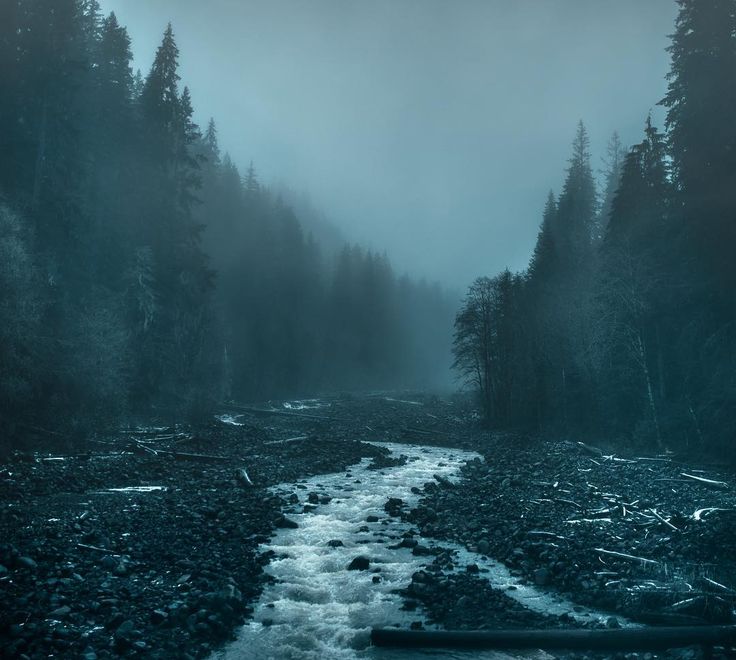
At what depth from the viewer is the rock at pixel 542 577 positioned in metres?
11.2

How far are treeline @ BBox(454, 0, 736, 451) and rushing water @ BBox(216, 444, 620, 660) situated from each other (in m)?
14.8

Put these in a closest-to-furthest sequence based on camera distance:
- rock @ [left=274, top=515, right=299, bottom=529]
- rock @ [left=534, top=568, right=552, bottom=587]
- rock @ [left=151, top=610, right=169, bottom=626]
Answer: rock @ [left=151, top=610, right=169, bottom=626], rock @ [left=534, top=568, right=552, bottom=587], rock @ [left=274, top=515, right=299, bottom=529]

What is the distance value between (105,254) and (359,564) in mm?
30064

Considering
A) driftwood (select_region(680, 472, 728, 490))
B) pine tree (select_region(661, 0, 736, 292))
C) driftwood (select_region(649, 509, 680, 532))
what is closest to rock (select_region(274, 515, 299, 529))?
driftwood (select_region(649, 509, 680, 532))

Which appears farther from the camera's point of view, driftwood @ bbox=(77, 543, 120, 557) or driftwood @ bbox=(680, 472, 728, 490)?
driftwood @ bbox=(680, 472, 728, 490)

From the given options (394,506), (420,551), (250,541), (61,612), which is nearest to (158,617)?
(61,612)

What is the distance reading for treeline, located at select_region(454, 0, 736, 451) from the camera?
77.3ft

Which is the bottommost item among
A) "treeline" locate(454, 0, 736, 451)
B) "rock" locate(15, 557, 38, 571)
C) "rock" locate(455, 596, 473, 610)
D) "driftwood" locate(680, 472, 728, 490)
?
"rock" locate(455, 596, 473, 610)

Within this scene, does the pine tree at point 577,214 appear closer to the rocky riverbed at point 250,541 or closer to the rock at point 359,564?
the rocky riverbed at point 250,541

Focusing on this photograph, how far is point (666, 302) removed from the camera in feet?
89.2

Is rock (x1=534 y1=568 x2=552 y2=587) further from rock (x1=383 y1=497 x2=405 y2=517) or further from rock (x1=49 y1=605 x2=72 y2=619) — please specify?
rock (x1=49 y1=605 x2=72 y2=619)

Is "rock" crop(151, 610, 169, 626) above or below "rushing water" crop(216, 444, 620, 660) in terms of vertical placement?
above

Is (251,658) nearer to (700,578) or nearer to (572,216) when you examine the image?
(700,578)

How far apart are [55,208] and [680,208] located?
31.8 m
